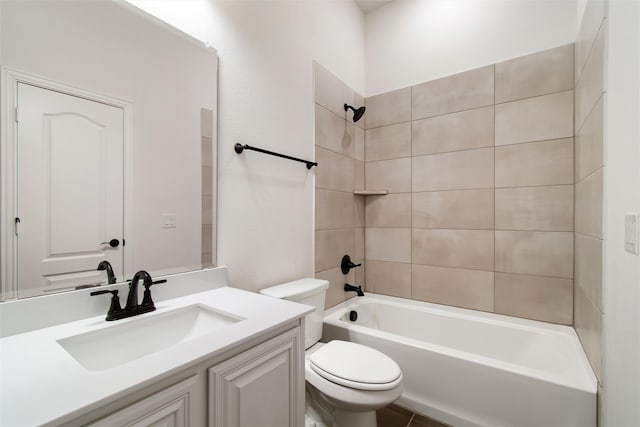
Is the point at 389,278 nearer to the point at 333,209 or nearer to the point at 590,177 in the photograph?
the point at 333,209

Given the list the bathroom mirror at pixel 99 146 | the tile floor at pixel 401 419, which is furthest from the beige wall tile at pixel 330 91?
the tile floor at pixel 401 419

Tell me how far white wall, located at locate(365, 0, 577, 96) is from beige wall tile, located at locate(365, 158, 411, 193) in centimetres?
64

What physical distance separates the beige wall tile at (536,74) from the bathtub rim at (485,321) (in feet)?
4.82

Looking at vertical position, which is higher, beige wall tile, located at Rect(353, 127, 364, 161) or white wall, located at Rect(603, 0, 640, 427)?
beige wall tile, located at Rect(353, 127, 364, 161)

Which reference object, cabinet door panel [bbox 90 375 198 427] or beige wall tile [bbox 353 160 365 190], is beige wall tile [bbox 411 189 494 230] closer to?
beige wall tile [bbox 353 160 365 190]

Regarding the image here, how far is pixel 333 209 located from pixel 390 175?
0.62m

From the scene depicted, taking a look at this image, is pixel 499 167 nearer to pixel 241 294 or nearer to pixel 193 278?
pixel 241 294

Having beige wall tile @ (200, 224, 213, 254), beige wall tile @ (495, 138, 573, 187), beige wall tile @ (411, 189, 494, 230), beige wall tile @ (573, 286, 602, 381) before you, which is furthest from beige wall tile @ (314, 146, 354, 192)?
beige wall tile @ (573, 286, 602, 381)

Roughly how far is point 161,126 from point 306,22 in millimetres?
1327

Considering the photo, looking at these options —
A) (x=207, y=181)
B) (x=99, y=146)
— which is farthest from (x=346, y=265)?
(x=99, y=146)

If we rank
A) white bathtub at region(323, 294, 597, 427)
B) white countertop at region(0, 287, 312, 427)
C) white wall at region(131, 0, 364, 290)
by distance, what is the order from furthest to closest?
white wall at region(131, 0, 364, 290), white bathtub at region(323, 294, 597, 427), white countertop at region(0, 287, 312, 427)

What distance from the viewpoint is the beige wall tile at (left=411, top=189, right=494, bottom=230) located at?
6.73 feet

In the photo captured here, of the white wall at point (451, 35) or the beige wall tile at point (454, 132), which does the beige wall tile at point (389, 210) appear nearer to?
the beige wall tile at point (454, 132)

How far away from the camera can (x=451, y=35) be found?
2.21 meters
